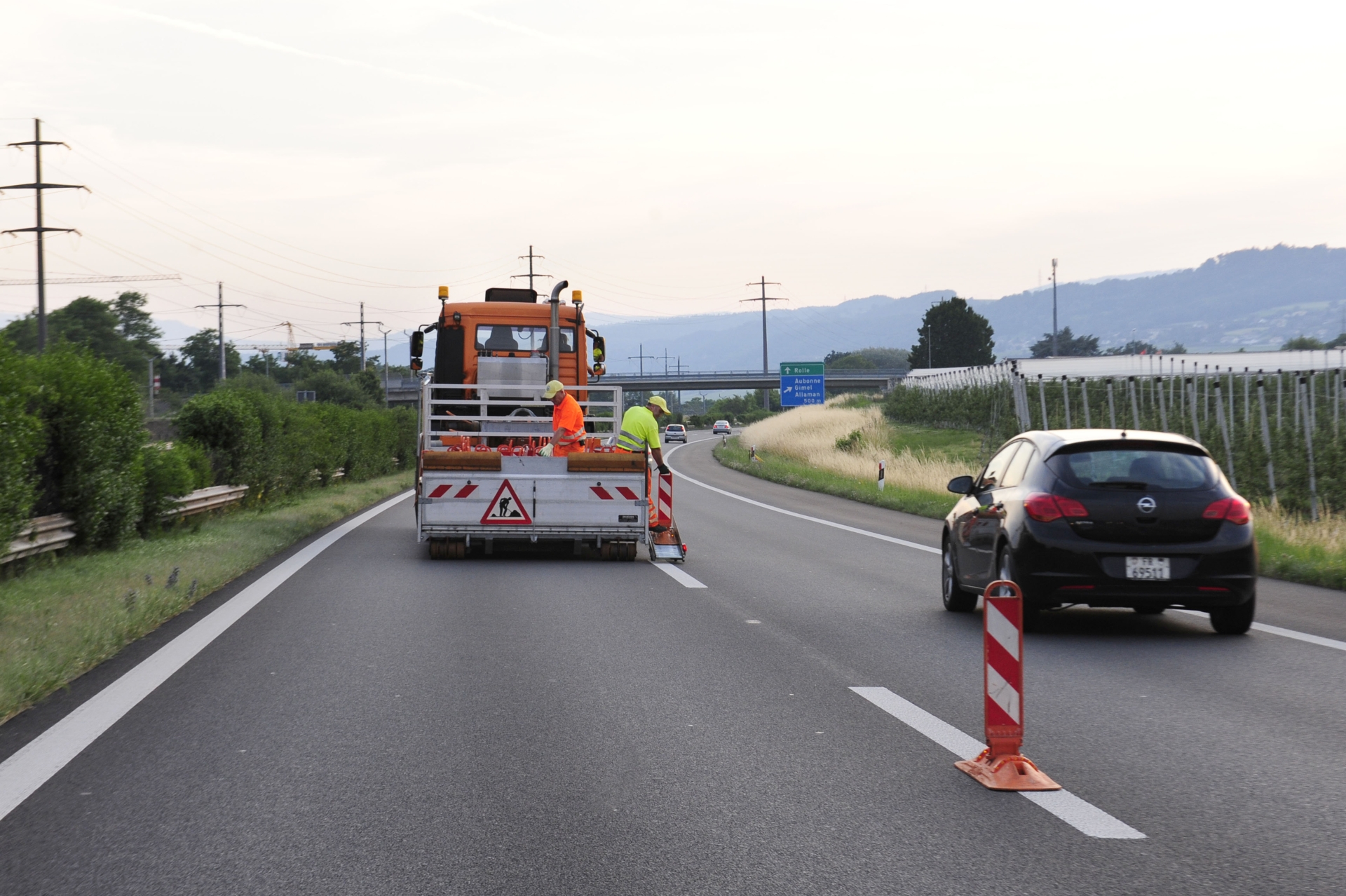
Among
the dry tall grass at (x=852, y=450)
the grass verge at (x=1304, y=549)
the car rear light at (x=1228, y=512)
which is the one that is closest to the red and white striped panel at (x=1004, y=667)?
the car rear light at (x=1228, y=512)

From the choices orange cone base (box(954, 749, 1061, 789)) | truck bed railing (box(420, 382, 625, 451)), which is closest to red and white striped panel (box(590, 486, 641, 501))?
truck bed railing (box(420, 382, 625, 451))

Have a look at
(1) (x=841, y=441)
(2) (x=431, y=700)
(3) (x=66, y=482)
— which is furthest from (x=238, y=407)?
(1) (x=841, y=441)

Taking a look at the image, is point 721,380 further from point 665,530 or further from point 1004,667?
point 1004,667

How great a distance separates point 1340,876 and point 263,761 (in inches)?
168

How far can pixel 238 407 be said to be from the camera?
70.2 ft

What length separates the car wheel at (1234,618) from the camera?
1007 centimetres

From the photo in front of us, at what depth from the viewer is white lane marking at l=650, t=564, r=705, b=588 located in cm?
1351

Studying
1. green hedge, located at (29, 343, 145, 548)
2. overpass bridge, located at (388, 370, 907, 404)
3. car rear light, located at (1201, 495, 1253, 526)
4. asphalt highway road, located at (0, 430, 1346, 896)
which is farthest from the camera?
overpass bridge, located at (388, 370, 907, 404)

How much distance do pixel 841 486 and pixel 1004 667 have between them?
28.9 metres

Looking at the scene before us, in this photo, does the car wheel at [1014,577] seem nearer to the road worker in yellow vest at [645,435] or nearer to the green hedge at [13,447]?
the road worker in yellow vest at [645,435]

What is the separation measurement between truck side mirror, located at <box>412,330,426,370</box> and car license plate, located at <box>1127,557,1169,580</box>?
458 inches

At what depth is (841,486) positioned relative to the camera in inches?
1367

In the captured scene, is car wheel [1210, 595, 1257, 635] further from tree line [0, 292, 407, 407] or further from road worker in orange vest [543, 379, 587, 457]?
tree line [0, 292, 407, 407]

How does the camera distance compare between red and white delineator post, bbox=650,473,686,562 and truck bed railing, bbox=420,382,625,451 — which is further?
truck bed railing, bbox=420,382,625,451
